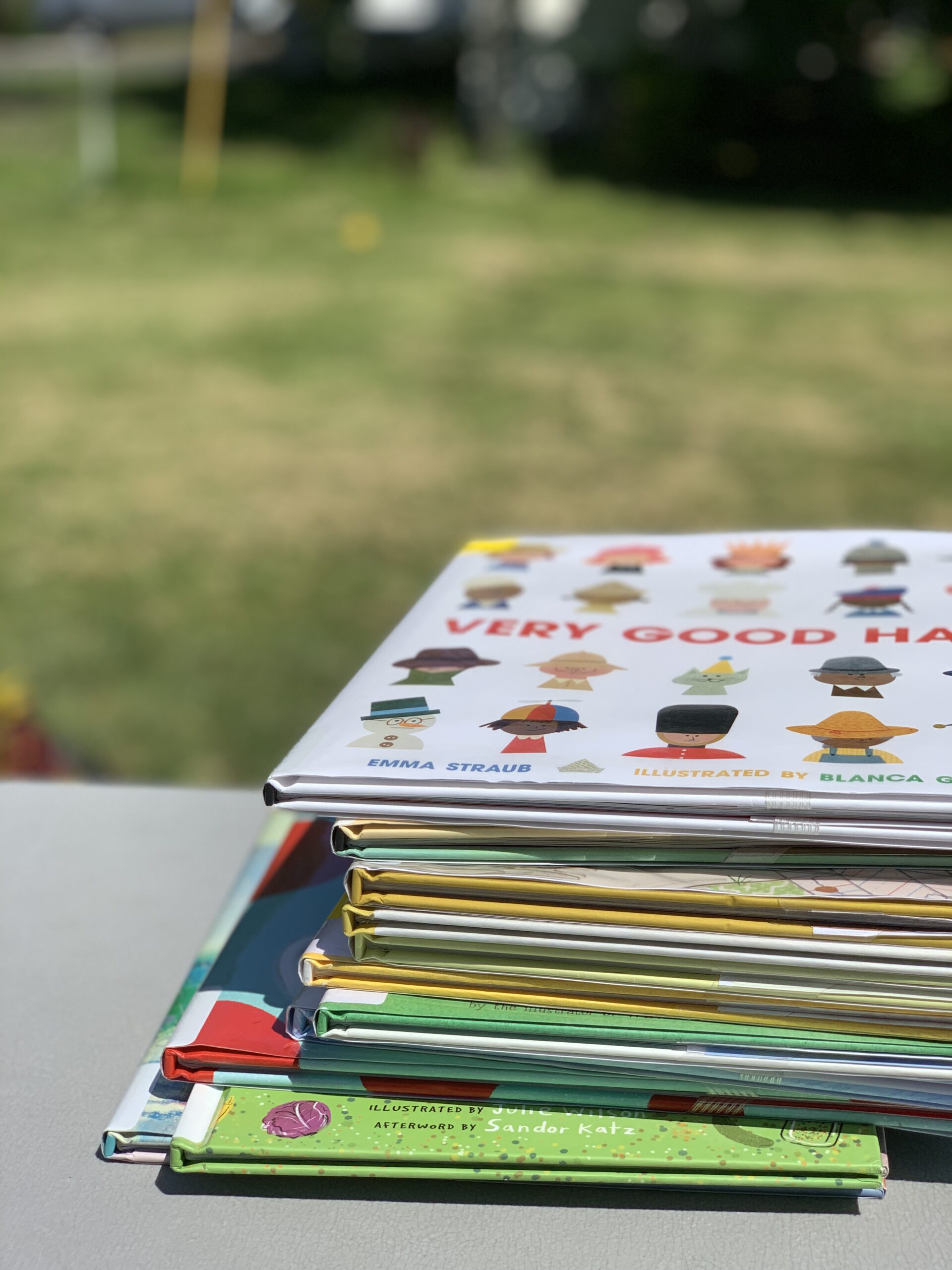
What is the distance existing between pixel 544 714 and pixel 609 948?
0.12m

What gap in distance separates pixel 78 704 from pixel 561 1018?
2.78 m

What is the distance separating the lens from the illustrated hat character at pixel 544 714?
64 centimetres

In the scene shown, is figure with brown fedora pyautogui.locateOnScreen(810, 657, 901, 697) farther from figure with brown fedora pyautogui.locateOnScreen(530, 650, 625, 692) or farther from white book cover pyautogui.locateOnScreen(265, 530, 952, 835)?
figure with brown fedora pyautogui.locateOnScreen(530, 650, 625, 692)

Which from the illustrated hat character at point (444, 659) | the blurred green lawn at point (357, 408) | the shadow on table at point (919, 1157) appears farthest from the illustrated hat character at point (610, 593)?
the blurred green lawn at point (357, 408)

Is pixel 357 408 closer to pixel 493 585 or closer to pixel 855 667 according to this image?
pixel 493 585

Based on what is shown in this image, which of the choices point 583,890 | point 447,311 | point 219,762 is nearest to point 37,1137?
point 583,890

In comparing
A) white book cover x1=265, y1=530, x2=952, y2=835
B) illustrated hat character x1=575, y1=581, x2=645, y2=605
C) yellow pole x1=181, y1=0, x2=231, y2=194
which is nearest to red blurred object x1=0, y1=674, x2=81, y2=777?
white book cover x1=265, y1=530, x2=952, y2=835

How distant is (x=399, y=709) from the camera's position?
26.1 inches

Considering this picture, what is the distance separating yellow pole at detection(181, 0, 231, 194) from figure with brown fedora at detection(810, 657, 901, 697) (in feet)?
32.8

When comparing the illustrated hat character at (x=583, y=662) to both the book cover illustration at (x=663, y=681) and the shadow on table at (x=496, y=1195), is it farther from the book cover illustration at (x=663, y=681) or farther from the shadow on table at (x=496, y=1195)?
the shadow on table at (x=496, y=1195)

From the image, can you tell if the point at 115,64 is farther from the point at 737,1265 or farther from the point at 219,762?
the point at 737,1265

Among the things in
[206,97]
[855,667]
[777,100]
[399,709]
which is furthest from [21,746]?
[206,97]

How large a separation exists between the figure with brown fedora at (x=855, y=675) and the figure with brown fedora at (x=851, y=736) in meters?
0.03

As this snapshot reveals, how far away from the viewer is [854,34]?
38.3ft
